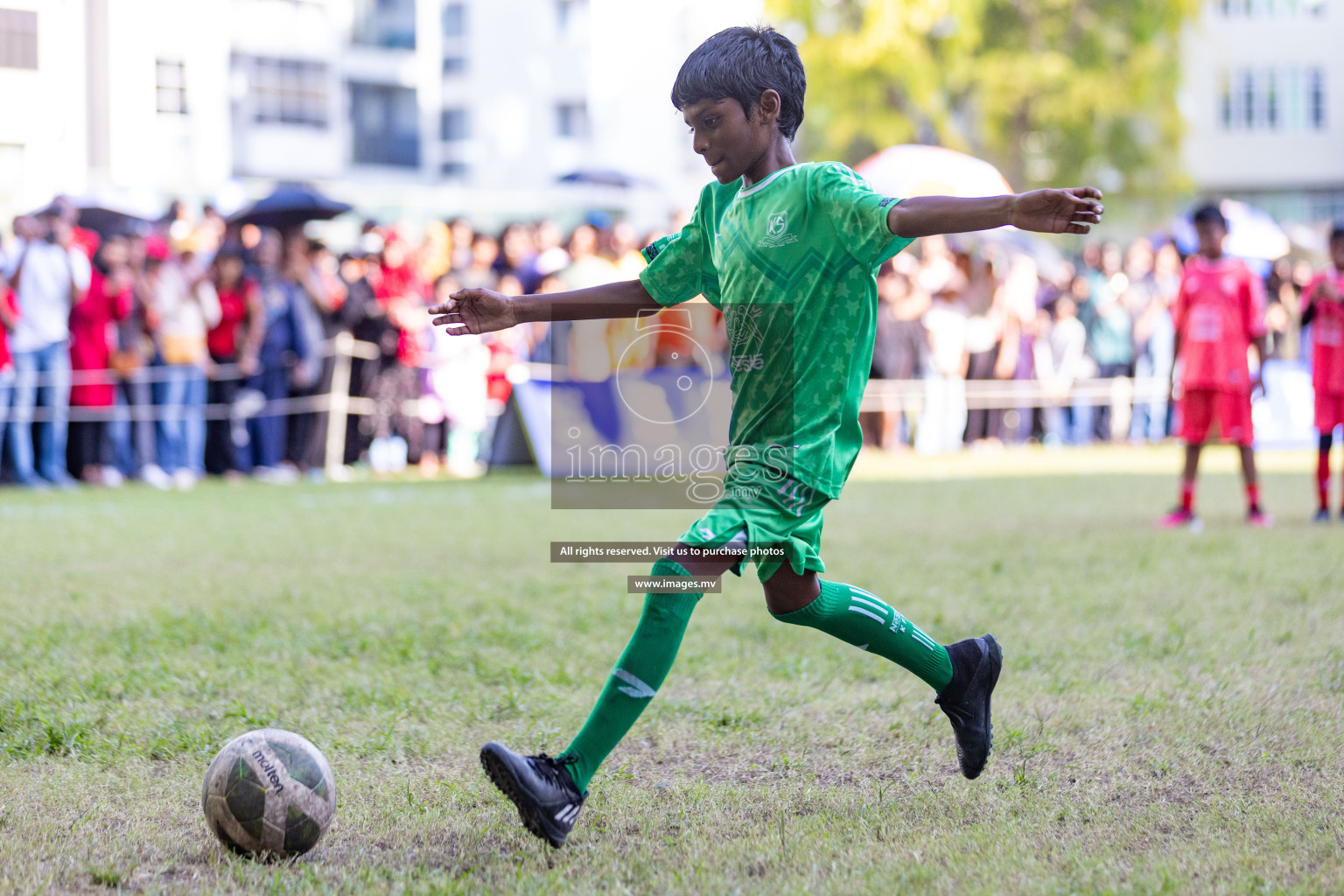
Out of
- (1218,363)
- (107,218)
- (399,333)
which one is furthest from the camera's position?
(107,218)

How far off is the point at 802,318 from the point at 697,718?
163 centimetres

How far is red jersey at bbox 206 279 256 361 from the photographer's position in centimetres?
1324

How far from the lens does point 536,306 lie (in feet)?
12.7

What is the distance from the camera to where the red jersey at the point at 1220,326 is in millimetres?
9656

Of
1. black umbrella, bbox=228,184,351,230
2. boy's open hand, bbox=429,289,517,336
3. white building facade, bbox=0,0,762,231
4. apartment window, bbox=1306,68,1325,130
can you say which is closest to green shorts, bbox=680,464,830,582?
boy's open hand, bbox=429,289,517,336

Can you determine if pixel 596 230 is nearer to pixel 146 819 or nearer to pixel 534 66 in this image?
pixel 146 819

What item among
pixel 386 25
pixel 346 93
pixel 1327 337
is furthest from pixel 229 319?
pixel 386 25

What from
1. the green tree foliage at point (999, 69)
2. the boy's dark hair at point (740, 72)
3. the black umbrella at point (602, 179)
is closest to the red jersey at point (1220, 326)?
the boy's dark hair at point (740, 72)

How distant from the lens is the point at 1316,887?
291 centimetres

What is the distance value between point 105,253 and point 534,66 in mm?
34905

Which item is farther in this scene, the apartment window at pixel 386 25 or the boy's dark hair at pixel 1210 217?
the apartment window at pixel 386 25

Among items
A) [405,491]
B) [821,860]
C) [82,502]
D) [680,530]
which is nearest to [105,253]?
[82,502]

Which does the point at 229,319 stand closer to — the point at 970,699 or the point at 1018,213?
the point at 970,699

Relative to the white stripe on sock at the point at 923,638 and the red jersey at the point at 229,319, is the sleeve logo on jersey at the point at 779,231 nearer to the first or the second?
the white stripe on sock at the point at 923,638
